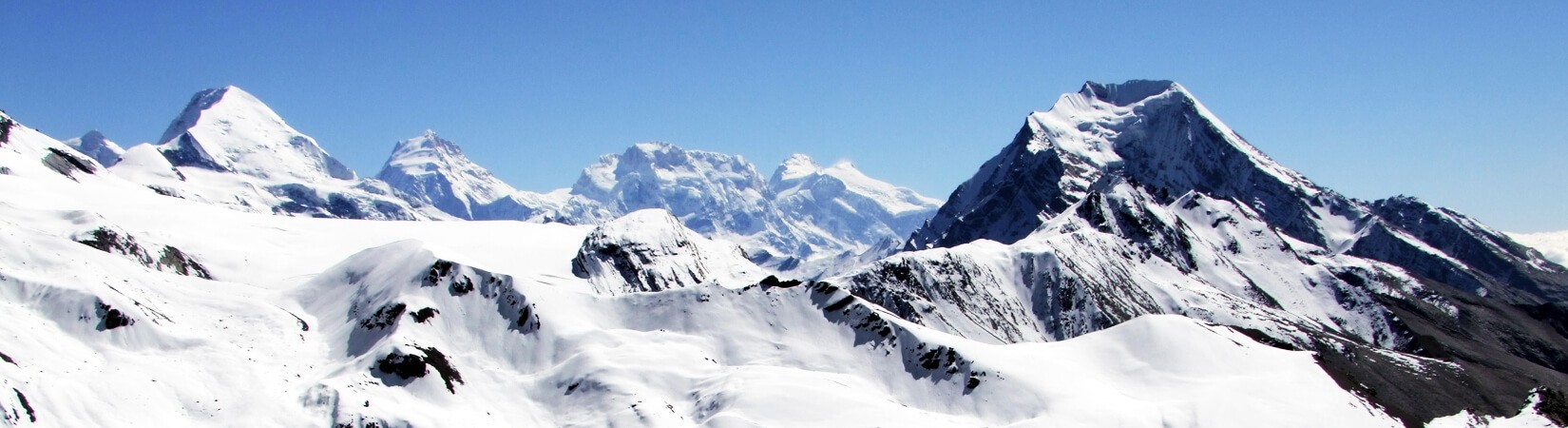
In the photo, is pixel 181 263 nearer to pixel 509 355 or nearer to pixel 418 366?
pixel 418 366

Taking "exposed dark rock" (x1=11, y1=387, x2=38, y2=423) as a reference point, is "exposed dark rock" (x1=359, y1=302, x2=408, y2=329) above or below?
above

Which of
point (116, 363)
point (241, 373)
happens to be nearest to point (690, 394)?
point (241, 373)

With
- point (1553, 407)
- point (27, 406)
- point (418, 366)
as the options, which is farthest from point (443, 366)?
point (1553, 407)

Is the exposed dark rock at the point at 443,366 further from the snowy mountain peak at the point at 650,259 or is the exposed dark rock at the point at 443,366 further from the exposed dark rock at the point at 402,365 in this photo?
the snowy mountain peak at the point at 650,259

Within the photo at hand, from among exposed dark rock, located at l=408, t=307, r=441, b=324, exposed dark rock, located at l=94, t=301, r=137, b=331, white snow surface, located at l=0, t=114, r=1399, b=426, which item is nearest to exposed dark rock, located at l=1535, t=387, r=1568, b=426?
white snow surface, located at l=0, t=114, r=1399, b=426

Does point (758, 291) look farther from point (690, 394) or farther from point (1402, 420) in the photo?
point (1402, 420)

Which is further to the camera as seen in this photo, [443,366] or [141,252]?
[141,252]

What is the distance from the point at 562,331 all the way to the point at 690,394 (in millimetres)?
19398

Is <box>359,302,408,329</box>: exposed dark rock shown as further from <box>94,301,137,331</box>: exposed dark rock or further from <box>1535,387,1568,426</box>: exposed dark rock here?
<box>1535,387,1568,426</box>: exposed dark rock

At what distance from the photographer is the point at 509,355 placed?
11806cm

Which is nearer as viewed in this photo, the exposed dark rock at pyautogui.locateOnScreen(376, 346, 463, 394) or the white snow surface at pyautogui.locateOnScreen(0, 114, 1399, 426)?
the white snow surface at pyautogui.locateOnScreen(0, 114, 1399, 426)

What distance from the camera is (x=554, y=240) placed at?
184 m

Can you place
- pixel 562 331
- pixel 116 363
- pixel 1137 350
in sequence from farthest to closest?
pixel 1137 350
pixel 562 331
pixel 116 363

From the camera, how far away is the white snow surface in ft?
307
